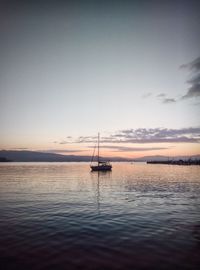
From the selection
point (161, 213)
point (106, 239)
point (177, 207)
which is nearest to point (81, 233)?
point (106, 239)

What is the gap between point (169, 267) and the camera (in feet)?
35.1

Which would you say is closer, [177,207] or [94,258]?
Answer: [94,258]

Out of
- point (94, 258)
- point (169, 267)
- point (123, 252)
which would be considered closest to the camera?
point (169, 267)

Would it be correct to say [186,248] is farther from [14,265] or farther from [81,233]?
[14,265]

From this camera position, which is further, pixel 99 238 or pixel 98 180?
pixel 98 180

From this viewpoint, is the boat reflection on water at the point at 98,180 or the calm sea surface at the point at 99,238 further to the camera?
the boat reflection on water at the point at 98,180

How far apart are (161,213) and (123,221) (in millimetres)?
5238

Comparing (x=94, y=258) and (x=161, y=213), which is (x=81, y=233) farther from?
(x=161, y=213)

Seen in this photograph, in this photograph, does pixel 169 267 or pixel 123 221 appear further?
pixel 123 221

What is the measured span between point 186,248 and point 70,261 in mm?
6246

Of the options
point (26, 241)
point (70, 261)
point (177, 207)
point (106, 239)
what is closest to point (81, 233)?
point (106, 239)

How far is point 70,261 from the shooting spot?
1138 centimetres

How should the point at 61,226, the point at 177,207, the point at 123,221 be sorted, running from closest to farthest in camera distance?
the point at 61,226
the point at 123,221
the point at 177,207

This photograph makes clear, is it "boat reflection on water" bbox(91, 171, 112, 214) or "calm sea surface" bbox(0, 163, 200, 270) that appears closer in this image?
"calm sea surface" bbox(0, 163, 200, 270)
